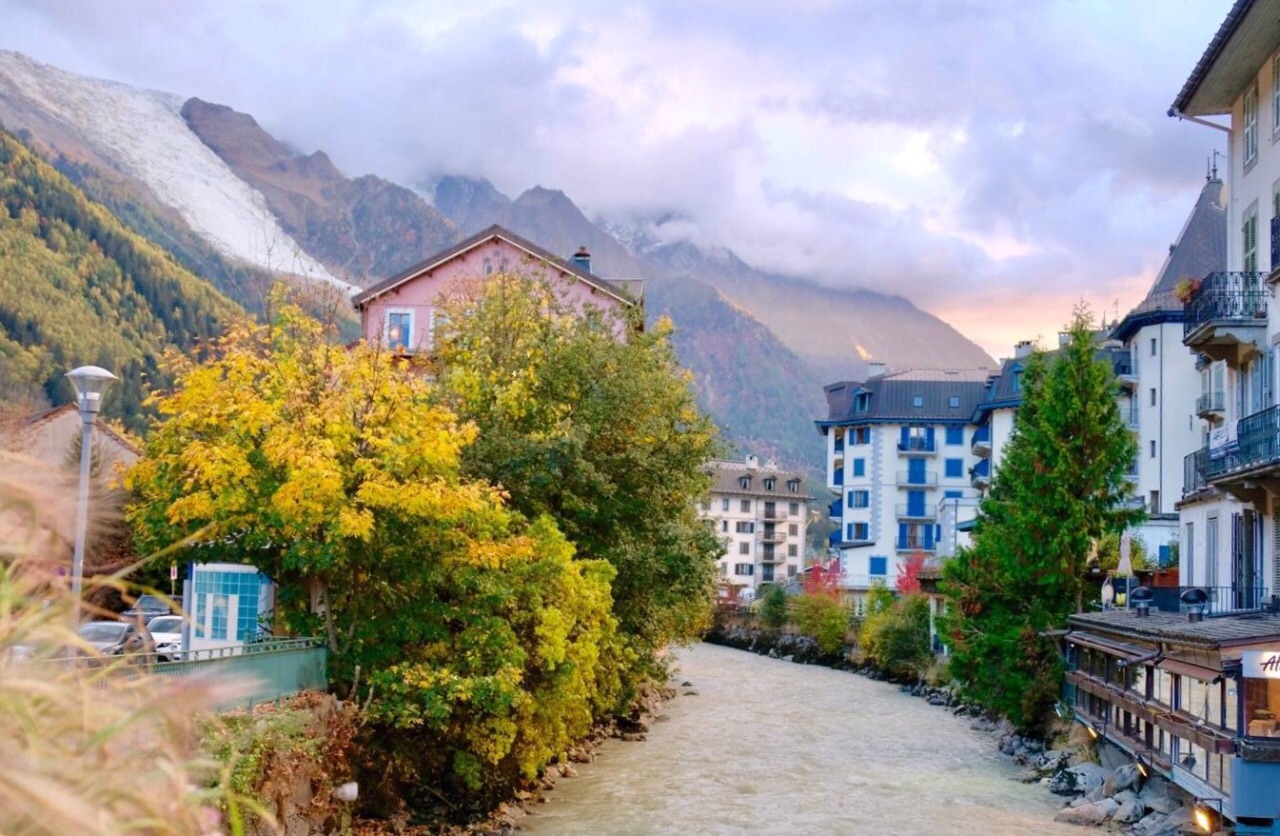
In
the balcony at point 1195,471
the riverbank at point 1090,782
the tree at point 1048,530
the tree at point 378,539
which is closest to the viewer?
the tree at point 378,539

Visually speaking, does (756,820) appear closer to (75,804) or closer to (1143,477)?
(75,804)

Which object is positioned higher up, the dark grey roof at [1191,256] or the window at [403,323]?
the dark grey roof at [1191,256]

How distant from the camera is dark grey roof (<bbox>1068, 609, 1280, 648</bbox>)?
21.2 m

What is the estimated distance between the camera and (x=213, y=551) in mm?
23891

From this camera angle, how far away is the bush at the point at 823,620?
7638 centimetres

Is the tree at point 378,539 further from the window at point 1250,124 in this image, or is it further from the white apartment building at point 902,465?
the white apartment building at point 902,465

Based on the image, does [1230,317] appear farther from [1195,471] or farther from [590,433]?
[590,433]

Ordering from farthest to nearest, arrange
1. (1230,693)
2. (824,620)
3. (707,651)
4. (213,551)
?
(707,651) → (824,620) → (213,551) → (1230,693)

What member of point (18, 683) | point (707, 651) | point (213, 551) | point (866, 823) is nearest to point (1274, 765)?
point (866, 823)

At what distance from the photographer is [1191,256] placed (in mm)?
56469

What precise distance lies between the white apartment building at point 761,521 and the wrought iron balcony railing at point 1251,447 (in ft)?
341

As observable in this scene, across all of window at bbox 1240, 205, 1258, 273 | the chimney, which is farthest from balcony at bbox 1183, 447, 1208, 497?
the chimney

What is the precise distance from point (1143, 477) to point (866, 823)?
3422cm

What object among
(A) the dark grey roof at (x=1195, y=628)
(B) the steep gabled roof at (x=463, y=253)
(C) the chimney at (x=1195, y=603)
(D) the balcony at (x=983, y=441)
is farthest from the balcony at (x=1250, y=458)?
(D) the balcony at (x=983, y=441)
